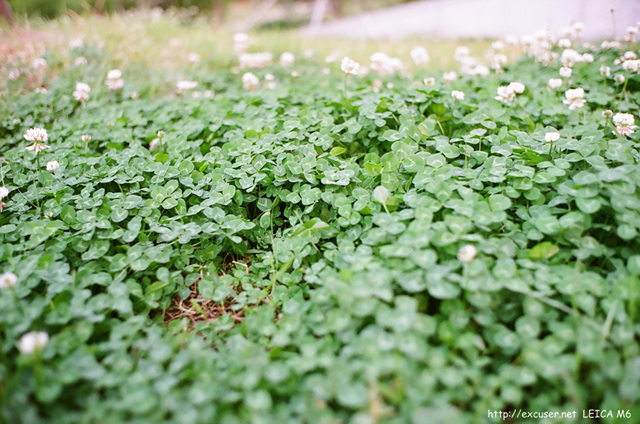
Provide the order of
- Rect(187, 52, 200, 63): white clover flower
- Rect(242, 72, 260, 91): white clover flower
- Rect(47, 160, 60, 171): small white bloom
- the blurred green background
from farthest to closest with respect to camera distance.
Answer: the blurred green background, Rect(187, 52, 200, 63): white clover flower, Rect(242, 72, 260, 91): white clover flower, Rect(47, 160, 60, 171): small white bloom

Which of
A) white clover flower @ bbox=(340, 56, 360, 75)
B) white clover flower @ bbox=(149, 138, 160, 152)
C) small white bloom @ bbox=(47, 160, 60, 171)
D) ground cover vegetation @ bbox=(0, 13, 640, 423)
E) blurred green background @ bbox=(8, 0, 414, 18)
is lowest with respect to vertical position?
ground cover vegetation @ bbox=(0, 13, 640, 423)

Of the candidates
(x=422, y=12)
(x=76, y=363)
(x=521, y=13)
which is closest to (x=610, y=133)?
(x=76, y=363)

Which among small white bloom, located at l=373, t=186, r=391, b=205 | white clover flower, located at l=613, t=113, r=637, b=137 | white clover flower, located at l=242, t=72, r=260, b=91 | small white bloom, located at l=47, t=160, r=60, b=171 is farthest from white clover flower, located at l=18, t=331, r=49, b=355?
white clover flower, located at l=613, t=113, r=637, b=137

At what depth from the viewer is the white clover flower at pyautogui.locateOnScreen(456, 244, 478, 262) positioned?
1.55 metres

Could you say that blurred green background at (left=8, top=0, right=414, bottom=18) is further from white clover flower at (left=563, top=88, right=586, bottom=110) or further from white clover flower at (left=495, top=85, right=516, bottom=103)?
white clover flower at (left=563, top=88, right=586, bottom=110)

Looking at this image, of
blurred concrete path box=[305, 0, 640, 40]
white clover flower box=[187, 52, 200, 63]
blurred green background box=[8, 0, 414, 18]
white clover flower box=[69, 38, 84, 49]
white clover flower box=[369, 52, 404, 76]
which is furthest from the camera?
blurred green background box=[8, 0, 414, 18]

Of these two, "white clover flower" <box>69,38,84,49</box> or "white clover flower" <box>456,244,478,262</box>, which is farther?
"white clover flower" <box>69,38,84,49</box>

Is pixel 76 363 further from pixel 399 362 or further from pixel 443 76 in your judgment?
pixel 443 76

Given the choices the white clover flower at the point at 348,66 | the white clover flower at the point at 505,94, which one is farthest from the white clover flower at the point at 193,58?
the white clover flower at the point at 505,94

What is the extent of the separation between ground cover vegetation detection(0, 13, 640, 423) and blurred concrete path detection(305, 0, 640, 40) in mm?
2660

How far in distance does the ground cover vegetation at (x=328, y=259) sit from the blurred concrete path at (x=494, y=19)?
266cm

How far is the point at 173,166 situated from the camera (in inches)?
93.4

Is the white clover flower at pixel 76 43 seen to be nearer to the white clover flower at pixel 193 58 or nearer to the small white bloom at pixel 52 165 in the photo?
the white clover flower at pixel 193 58

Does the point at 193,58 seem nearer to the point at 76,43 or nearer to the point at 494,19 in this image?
the point at 76,43
